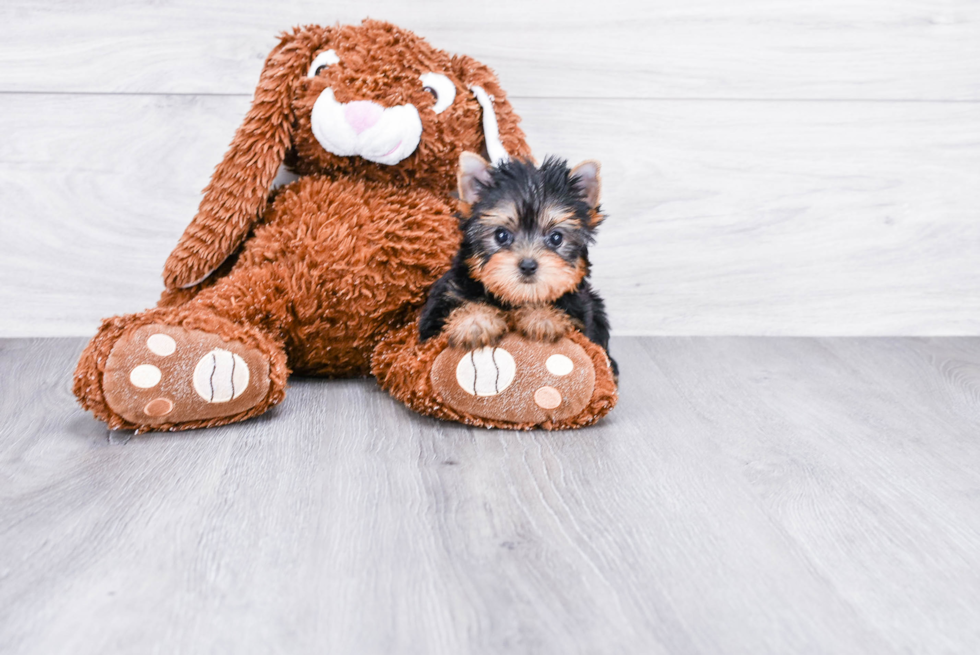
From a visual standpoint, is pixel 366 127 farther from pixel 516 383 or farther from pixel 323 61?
pixel 516 383

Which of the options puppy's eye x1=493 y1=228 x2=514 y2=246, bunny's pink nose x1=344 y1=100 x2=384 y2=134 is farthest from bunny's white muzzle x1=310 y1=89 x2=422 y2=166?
puppy's eye x1=493 y1=228 x2=514 y2=246

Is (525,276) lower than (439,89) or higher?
lower

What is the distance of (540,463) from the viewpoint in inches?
44.9

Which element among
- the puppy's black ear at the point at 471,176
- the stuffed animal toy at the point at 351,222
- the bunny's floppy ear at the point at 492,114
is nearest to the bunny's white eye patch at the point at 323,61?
the stuffed animal toy at the point at 351,222

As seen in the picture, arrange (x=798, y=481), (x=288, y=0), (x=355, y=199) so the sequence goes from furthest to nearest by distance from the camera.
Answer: (x=288, y=0), (x=355, y=199), (x=798, y=481)

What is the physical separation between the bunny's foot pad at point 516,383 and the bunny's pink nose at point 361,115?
350mm

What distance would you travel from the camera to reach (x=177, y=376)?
1.16 meters

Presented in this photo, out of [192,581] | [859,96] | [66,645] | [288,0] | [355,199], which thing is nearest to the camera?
[66,645]

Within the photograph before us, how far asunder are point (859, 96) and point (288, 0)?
1118 millimetres

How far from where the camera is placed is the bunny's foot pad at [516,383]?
3.95 feet

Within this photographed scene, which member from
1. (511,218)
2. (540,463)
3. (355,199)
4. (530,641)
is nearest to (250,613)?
(530,641)

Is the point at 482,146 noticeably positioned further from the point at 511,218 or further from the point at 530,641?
the point at 530,641

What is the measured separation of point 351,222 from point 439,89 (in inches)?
10.1

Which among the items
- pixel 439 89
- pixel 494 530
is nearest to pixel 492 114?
pixel 439 89
